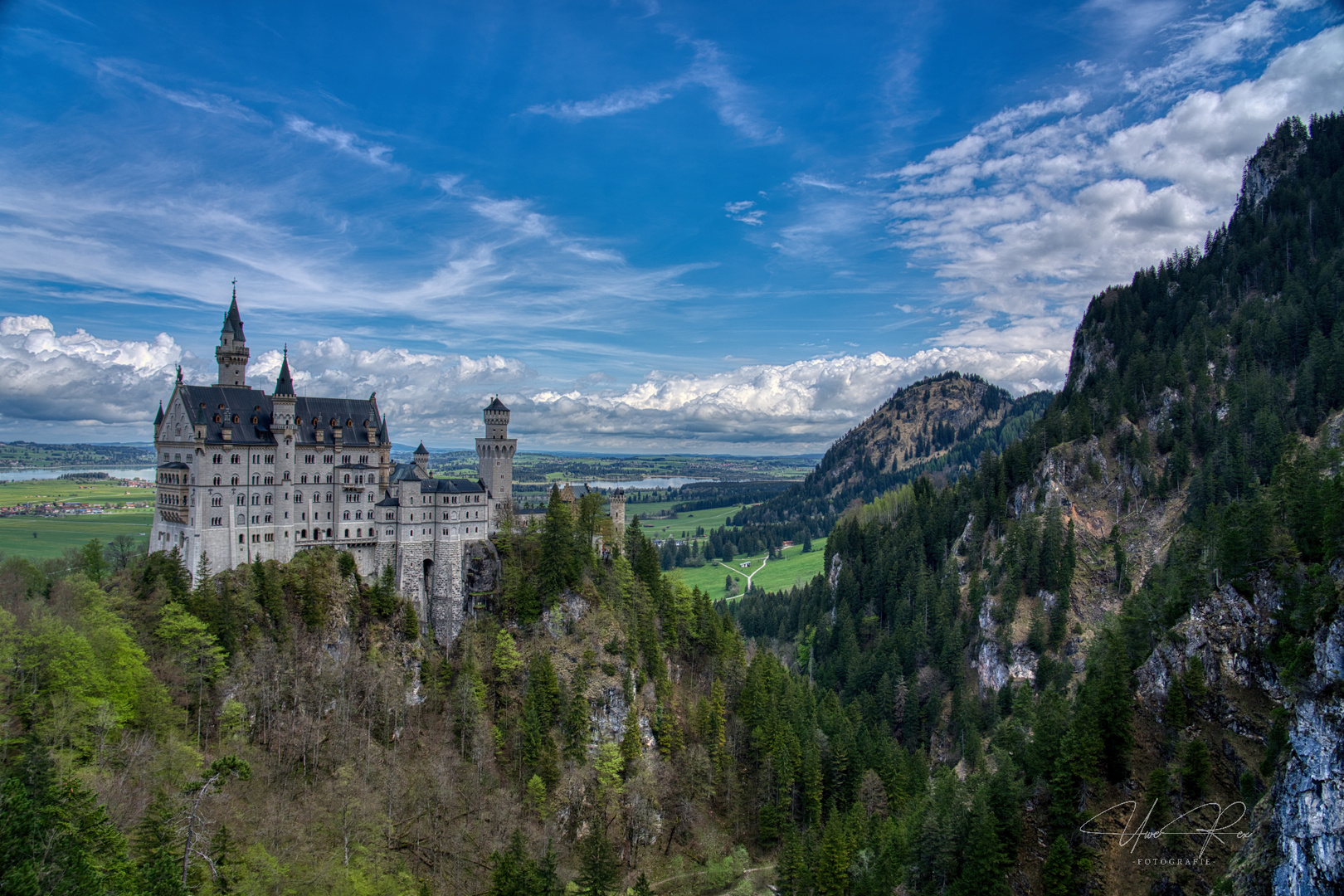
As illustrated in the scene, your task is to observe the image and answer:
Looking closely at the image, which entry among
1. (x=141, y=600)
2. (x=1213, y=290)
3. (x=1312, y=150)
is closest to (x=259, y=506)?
(x=141, y=600)

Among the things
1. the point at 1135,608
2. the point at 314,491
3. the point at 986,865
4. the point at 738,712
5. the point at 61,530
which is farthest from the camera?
the point at 61,530

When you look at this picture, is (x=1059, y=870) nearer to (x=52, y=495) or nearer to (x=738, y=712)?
(x=738, y=712)

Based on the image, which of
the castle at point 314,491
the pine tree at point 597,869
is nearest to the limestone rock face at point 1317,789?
the pine tree at point 597,869

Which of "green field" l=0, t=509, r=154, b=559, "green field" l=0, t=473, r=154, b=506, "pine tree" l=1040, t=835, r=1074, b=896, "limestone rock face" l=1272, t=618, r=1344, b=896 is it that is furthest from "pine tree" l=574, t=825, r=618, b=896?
"green field" l=0, t=473, r=154, b=506

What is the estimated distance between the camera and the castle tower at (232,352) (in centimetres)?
7856

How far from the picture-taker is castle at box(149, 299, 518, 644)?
7275cm

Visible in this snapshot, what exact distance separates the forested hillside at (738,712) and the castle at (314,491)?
3471mm

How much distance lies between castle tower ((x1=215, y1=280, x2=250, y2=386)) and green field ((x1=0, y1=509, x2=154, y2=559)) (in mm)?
63627

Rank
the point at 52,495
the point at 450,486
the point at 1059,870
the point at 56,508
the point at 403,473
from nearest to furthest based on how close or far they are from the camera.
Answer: the point at 1059,870 < the point at 403,473 < the point at 450,486 < the point at 56,508 < the point at 52,495

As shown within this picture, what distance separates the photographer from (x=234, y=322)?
78.7 m

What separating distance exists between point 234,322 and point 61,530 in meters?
105

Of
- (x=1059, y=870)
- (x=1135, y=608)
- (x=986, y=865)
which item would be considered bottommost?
(x=986, y=865)

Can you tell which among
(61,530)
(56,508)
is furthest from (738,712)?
(56,508)

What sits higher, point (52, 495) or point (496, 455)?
point (496, 455)
